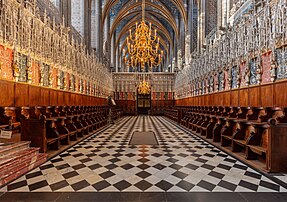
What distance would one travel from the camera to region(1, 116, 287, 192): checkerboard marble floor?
2.84 m

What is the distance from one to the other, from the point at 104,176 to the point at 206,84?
10376mm

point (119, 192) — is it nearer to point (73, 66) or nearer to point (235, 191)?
point (235, 191)

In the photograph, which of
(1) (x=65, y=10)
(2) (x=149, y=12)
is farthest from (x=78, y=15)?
(2) (x=149, y=12)

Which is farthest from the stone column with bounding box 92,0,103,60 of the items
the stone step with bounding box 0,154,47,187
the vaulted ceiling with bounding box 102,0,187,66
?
the stone step with bounding box 0,154,47,187

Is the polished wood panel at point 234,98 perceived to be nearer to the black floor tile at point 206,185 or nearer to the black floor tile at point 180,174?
the black floor tile at point 180,174

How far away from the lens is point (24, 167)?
3.45 metres

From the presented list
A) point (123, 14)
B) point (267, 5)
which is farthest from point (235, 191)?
point (123, 14)

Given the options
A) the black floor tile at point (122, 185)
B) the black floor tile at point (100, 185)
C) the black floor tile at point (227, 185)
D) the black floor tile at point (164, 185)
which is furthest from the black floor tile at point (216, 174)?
the black floor tile at point (100, 185)

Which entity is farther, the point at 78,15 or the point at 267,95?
the point at 78,15

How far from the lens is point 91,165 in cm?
389

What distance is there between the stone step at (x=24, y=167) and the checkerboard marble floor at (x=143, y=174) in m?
0.11

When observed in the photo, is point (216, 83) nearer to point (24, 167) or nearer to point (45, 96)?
point (45, 96)

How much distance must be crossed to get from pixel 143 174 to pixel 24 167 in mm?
2458

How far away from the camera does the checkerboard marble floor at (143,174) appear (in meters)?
2.84
